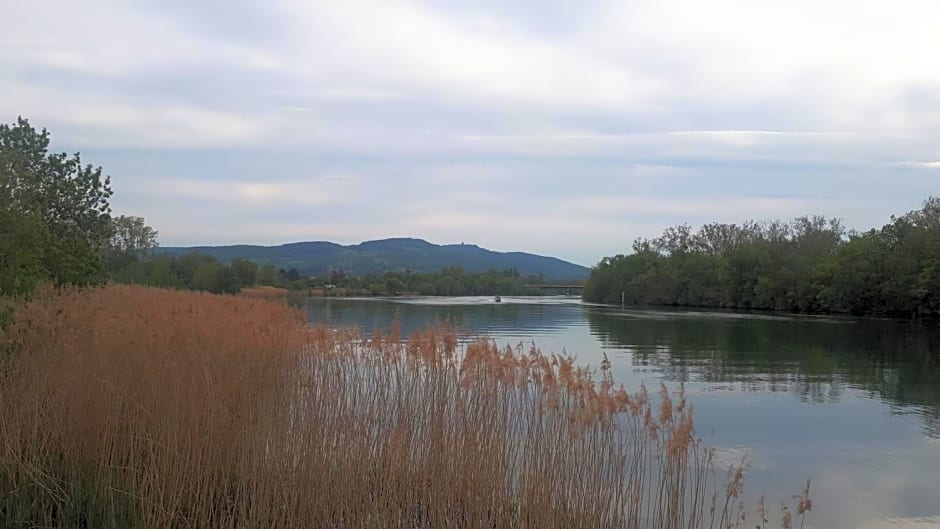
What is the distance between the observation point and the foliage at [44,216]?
11.5 m

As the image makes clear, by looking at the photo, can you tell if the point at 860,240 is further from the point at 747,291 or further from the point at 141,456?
the point at 141,456

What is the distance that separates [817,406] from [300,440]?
46.4 ft

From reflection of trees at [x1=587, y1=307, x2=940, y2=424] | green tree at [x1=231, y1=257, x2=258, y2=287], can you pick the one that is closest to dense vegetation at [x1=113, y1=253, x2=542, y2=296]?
green tree at [x1=231, y1=257, x2=258, y2=287]

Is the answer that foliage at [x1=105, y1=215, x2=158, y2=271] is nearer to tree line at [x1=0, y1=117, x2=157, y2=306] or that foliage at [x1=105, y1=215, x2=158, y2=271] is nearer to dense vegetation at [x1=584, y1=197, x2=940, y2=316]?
tree line at [x1=0, y1=117, x2=157, y2=306]

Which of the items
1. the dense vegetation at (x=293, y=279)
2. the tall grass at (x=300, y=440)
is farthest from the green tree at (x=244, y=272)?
the tall grass at (x=300, y=440)

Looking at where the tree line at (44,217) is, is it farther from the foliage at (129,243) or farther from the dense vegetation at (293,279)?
the foliage at (129,243)

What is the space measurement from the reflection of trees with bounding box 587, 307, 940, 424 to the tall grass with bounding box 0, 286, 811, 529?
1169 centimetres

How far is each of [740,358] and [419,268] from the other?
128 metres

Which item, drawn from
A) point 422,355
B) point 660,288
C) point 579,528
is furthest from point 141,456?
point 660,288

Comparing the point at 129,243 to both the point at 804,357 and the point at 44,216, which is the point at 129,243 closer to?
the point at 44,216

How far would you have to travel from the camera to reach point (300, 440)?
24.0ft

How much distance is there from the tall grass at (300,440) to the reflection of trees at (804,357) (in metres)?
11.7

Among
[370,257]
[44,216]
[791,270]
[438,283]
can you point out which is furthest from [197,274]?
[370,257]

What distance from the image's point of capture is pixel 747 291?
272ft
